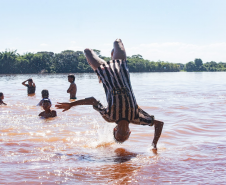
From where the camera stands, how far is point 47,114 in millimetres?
7461

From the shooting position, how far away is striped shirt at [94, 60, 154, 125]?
3719mm

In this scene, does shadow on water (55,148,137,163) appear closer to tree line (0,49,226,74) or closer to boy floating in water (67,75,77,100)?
boy floating in water (67,75,77,100)

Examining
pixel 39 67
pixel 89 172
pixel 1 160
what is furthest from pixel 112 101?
pixel 39 67

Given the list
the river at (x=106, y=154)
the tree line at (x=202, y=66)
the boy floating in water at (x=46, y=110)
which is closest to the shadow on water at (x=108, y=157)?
the river at (x=106, y=154)

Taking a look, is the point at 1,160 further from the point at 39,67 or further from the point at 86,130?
the point at 39,67

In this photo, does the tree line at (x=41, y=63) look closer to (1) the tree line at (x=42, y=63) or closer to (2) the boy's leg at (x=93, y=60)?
(1) the tree line at (x=42, y=63)

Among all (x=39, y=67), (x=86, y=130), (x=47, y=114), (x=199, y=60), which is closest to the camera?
(x=86, y=130)

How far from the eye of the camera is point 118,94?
3.72 meters

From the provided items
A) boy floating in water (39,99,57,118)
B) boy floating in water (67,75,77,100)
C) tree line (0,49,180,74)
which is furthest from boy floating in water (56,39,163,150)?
tree line (0,49,180,74)

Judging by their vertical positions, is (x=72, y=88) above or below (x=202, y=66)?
below

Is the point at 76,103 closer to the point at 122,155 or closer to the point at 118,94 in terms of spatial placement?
the point at 118,94

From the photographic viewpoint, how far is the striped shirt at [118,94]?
146 inches

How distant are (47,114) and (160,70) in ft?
319

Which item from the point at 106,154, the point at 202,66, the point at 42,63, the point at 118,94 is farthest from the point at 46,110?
the point at 202,66
